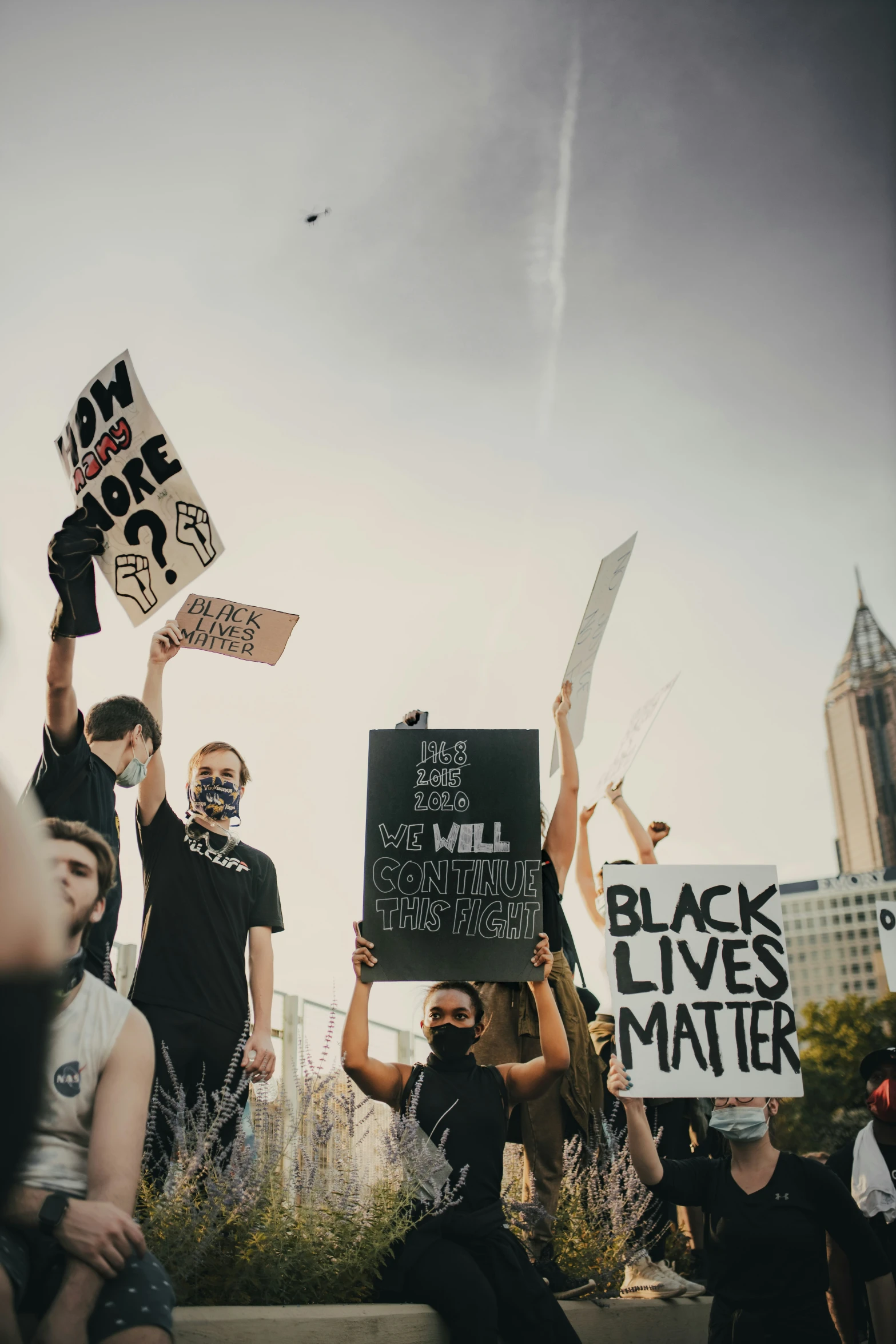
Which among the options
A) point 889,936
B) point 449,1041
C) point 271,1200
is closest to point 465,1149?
point 449,1041

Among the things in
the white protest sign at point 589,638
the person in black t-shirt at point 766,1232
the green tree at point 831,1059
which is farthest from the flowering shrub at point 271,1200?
the green tree at point 831,1059

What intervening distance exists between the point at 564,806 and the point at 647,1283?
2117mm

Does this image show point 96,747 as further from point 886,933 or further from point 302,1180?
point 886,933

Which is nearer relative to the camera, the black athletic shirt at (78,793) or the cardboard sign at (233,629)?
the black athletic shirt at (78,793)

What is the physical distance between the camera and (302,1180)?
3807 millimetres

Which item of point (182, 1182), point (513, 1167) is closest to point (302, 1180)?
point (182, 1182)

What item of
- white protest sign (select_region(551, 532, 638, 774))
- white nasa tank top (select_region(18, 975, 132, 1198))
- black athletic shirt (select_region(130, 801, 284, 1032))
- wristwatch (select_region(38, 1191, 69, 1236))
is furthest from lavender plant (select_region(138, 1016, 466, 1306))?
white protest sign (select_region(551, 532, 638, 774))

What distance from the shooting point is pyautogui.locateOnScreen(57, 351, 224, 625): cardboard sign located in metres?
5.23

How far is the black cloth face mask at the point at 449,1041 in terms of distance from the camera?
4.32 m

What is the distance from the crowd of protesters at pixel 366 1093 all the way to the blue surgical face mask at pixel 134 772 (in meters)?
0.01

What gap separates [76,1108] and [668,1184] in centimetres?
240

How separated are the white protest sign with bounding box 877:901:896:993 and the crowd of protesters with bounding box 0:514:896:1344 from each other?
0.80 meters

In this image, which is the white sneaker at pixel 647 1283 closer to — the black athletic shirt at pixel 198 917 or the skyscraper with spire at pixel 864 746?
the black athletic shirt at pixel 198 917

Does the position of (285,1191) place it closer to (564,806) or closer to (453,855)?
(453,855)
